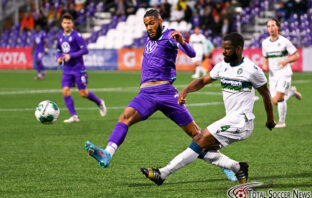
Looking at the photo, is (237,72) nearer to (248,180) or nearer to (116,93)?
(248,180)

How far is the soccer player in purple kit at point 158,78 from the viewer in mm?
7754

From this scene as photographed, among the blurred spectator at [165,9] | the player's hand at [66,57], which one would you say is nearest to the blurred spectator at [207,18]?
the blurred spectator at [165,9]

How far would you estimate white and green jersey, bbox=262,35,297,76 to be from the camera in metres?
13.1

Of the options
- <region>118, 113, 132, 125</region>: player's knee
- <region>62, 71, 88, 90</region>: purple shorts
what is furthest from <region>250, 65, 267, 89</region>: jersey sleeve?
<region>62, 71, 88, 90</region>: purple shorts

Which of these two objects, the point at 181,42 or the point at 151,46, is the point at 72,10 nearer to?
the point at 151,46

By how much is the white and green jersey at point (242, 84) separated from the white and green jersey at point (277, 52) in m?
6.29

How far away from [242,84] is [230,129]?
0.53 metres

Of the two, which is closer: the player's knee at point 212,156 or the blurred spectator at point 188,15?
the player's knee at point 212,156

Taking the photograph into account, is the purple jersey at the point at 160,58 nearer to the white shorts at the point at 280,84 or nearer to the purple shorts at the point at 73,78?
the white shorts at the point at 280,84

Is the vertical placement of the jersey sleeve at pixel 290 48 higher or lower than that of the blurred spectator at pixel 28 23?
higher

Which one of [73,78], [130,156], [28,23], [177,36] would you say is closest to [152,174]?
[177,36]

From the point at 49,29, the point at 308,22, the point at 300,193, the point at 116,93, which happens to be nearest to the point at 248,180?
the point at 300,193

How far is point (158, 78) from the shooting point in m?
8.00

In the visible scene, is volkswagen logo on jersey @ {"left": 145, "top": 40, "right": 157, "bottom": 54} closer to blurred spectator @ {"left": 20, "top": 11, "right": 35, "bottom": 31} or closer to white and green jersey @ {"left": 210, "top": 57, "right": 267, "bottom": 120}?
white and green jersey @ {"left": 210, "top": 57, "right": 267, "bottom": 120}
